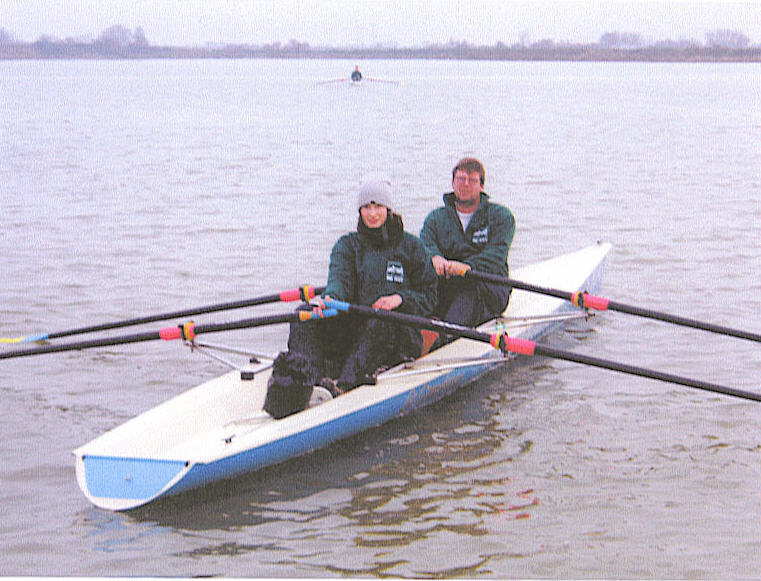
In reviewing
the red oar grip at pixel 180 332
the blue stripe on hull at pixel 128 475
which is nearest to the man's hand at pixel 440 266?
the red oar grip at pixel 180 332

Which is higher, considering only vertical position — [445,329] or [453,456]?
[445,329]

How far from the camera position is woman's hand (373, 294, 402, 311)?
21.6 ft

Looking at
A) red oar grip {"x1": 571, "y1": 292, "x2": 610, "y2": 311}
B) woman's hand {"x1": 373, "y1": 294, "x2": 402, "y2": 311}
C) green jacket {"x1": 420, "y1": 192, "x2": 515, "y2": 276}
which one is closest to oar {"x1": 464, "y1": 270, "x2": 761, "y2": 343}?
red oar grip {"x1": 571, "y1": 292, "x2": 610, "y2": 311}

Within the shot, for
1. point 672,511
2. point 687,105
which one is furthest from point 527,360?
point 687,105

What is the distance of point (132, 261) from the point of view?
1230 centimetres

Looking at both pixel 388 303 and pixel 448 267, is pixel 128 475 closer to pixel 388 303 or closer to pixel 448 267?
pixel 388 303

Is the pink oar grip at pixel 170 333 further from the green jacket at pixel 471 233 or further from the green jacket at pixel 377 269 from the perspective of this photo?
the green jacket at pixel 471 233

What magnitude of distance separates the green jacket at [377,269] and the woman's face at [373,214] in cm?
13

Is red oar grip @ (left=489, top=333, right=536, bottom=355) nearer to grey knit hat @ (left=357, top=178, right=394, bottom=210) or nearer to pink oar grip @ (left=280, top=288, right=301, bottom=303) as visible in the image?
grey knit hat @ (left=357, top=178, right=394, bottom=210)

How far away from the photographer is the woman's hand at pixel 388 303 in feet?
21.6

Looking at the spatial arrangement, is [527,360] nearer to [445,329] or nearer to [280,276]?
[445,329]

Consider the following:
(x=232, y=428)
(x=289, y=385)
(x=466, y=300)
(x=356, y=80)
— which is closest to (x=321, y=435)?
(x=289, y=385)

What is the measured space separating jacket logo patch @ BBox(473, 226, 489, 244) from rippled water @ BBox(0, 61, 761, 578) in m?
1.03

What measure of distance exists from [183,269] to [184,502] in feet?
21.7
